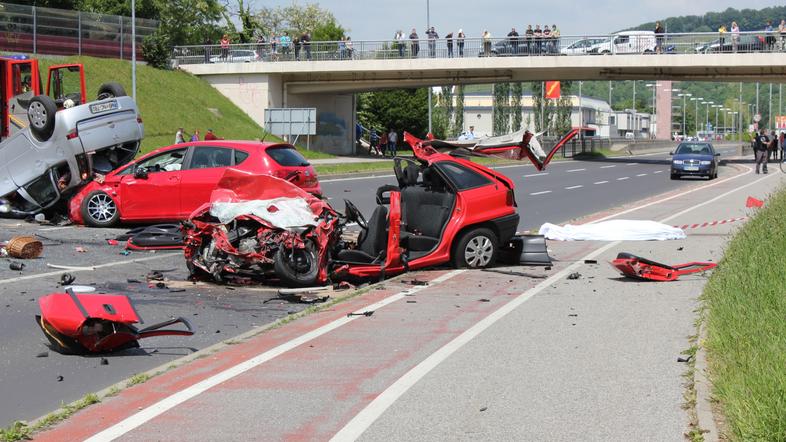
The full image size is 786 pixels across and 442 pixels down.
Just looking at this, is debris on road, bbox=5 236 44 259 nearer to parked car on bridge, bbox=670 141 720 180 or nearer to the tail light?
the tail light

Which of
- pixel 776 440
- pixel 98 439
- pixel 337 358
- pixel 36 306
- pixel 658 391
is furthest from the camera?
pixel 36 306

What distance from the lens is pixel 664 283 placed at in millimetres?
11641

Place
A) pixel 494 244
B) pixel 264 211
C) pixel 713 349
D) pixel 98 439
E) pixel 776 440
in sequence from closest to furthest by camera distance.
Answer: pixel 776 440
pixel 98 439
pixel 713 349
pixel 264 211
pixel 494 244

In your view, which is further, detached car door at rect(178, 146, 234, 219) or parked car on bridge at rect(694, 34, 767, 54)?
parked car on bridge at rect(694, 34, 767, 54)

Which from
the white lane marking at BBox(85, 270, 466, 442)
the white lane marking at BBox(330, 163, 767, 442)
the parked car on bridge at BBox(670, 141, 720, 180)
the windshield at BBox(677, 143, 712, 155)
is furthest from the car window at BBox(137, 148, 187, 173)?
the windshield at BBox(677, 143, 712, 155)

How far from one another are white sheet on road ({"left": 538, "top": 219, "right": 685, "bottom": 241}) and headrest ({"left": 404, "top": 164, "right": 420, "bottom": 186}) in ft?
15.1

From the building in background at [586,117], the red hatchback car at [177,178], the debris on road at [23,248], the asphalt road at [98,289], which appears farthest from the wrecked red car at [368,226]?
the building in background at [586,117]

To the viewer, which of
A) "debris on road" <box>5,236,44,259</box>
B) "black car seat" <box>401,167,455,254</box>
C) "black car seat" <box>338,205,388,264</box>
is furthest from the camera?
"debris on road" <box>5,236,44,259</box>

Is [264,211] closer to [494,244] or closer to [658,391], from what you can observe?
[494,244]

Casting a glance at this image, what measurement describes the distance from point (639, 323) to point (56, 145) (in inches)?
483

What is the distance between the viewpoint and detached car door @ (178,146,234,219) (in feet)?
53.3

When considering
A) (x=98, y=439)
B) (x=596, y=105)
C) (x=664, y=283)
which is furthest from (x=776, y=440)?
(x=596, y=105)

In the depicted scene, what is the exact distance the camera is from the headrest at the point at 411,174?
42.4 ft

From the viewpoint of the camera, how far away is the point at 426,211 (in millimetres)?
12812
